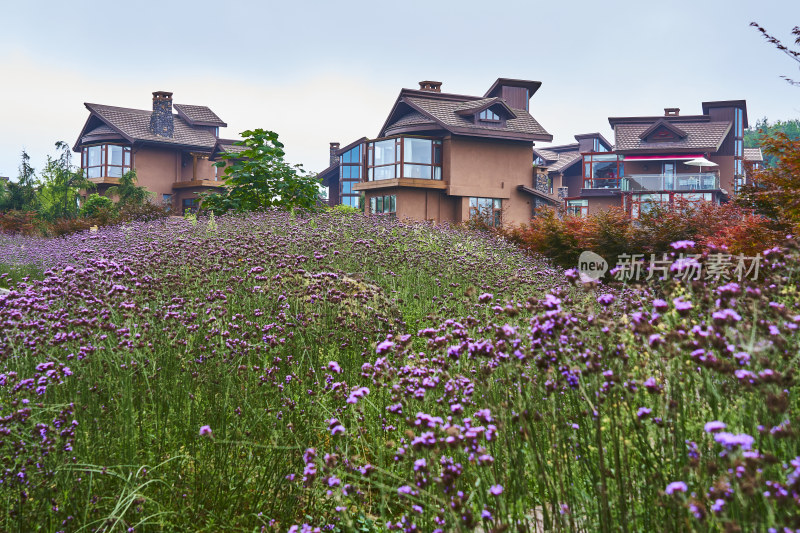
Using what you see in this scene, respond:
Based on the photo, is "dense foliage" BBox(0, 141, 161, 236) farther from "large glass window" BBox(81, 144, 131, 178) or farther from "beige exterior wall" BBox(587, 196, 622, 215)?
"beige exterior wall" BBox(587, 196, 622, 215)

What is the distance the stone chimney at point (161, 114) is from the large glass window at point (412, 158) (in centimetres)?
1884

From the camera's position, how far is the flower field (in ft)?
8.51

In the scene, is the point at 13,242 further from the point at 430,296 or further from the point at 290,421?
the point at 290,421

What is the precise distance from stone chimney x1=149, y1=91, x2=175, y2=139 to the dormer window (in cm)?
2361

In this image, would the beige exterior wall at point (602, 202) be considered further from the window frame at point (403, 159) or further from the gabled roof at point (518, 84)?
the window frame at point (403, 159)

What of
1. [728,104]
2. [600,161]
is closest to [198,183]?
[600,161]

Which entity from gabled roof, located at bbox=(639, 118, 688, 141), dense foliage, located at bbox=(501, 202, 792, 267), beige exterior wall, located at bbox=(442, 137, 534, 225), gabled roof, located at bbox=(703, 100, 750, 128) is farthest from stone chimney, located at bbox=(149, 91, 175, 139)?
gabled roof, located at bbox=(703, 100, 750, 128)

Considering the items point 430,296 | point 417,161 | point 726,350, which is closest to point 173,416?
point 726,350

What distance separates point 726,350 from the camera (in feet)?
7.88

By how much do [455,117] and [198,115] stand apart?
2452 cm

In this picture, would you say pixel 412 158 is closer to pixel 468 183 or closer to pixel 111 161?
pixel 468 183

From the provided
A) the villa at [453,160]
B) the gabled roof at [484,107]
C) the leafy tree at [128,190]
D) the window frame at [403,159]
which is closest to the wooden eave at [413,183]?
the villa at [453,160]

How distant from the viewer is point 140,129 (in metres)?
44.7

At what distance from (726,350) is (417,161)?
108 ft
